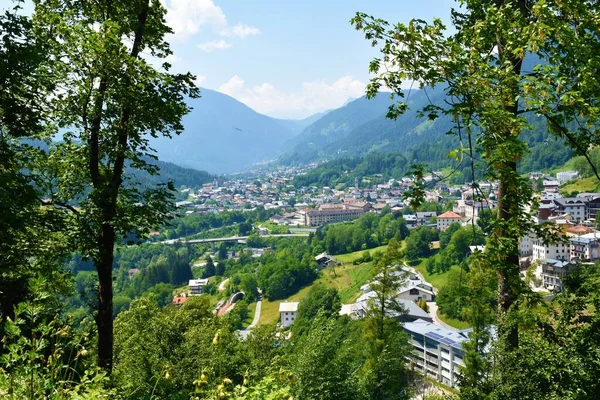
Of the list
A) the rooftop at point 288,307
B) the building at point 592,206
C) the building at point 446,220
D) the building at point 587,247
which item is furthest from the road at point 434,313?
the building at point 592,206

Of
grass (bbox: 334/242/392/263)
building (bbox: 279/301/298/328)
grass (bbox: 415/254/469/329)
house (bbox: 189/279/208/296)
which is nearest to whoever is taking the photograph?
grass (bbox: 415/254/469/329)

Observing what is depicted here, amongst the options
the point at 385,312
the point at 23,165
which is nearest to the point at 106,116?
the point at 23,165

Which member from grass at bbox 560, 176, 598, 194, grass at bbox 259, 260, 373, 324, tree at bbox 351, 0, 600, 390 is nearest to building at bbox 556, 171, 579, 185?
grass at bbox 560, 176, 598, 194

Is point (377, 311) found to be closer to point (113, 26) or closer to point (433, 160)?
point (113, 26)

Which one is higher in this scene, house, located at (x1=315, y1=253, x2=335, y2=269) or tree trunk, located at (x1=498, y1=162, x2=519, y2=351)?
tree trunk, located at (x1=498, y1=162, x2=519, y2=351)

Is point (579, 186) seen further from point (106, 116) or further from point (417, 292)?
point (106, 116)

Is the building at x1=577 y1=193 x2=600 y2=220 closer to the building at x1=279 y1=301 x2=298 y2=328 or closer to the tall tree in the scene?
the building at x1=279 y1=301 x2=298 y2=328
